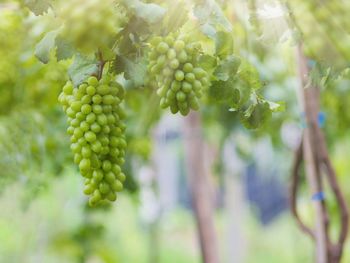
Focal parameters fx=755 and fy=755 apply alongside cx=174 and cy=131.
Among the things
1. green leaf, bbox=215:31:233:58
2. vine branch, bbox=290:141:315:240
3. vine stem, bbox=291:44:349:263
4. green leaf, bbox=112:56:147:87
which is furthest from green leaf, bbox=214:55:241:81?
vine branch, bbox=290:141:315:240

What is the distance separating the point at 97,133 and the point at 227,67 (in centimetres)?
24

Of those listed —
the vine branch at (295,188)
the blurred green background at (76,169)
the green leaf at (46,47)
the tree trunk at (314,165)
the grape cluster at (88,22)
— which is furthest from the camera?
the blurred green background at (76,169)

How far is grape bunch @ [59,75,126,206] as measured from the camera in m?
1.23

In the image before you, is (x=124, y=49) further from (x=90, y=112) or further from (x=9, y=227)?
(x=9, y=227)

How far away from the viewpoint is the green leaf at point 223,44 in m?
1.25

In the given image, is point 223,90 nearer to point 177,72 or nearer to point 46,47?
point 177,72

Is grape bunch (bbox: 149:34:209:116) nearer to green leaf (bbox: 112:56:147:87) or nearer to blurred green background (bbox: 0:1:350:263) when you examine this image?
green leaf (bbox: 112:56:147:87)

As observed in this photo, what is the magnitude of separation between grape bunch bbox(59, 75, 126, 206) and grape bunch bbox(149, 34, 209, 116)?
0.11 m

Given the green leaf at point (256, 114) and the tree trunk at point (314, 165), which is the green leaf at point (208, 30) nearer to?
the green leaf at point (256, 114)


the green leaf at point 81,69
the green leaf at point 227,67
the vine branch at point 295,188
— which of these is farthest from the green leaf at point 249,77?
the vine branch at point 295,188

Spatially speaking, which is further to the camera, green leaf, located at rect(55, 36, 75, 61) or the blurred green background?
the blurred green background

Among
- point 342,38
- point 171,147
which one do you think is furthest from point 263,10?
point 171,147

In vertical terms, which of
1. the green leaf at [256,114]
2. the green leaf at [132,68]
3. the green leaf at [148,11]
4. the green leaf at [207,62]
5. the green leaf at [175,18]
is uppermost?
the green leaf at [148,11]

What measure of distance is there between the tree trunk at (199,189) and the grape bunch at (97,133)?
5.66 feet
